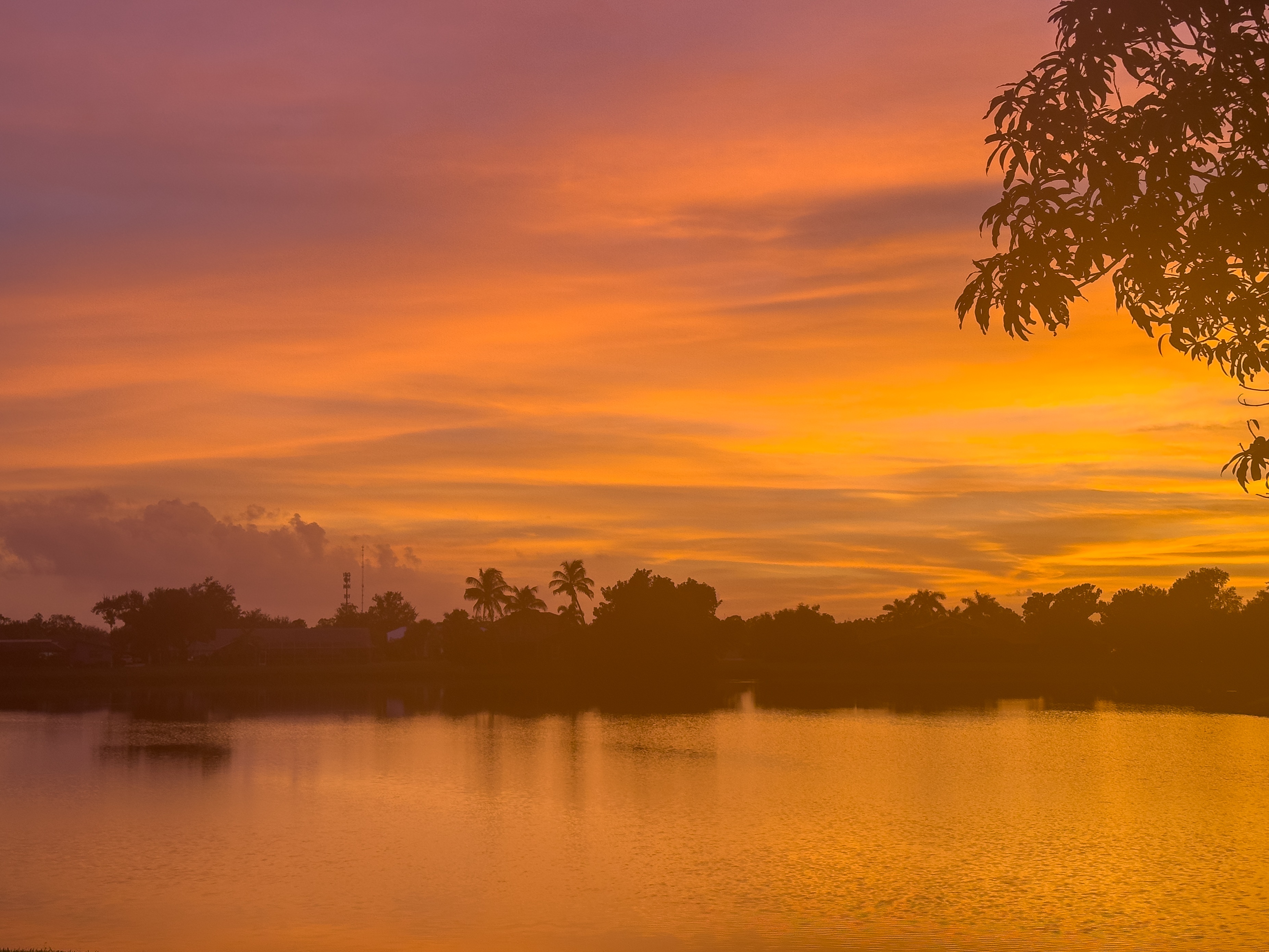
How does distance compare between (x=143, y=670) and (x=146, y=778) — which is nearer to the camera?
(x=146, y=778)

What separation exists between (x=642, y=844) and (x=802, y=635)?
3694 inches

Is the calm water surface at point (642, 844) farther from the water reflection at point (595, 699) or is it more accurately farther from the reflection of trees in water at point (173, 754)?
the water reflection at point (595, 699)

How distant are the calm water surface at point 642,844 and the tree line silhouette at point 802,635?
53.1 m

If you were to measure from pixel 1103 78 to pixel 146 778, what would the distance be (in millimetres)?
43580

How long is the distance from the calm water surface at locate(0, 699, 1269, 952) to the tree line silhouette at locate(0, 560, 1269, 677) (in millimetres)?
53132

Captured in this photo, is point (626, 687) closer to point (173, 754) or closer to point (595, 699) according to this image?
point (595, 699)

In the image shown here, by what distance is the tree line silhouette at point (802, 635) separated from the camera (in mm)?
107750

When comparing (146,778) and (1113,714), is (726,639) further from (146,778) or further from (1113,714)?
(146,778)

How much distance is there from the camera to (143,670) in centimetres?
11788

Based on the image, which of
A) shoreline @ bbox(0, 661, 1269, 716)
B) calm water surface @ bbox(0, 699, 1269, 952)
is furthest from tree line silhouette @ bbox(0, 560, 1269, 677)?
calm water surface @ bbox(0, 699, 1269, 952)

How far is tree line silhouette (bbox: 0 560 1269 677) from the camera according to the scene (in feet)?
354

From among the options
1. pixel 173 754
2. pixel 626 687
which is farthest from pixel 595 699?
pixel 173 754

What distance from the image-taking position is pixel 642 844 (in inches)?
1224

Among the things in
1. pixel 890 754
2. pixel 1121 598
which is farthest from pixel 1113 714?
pixel 1121 598
